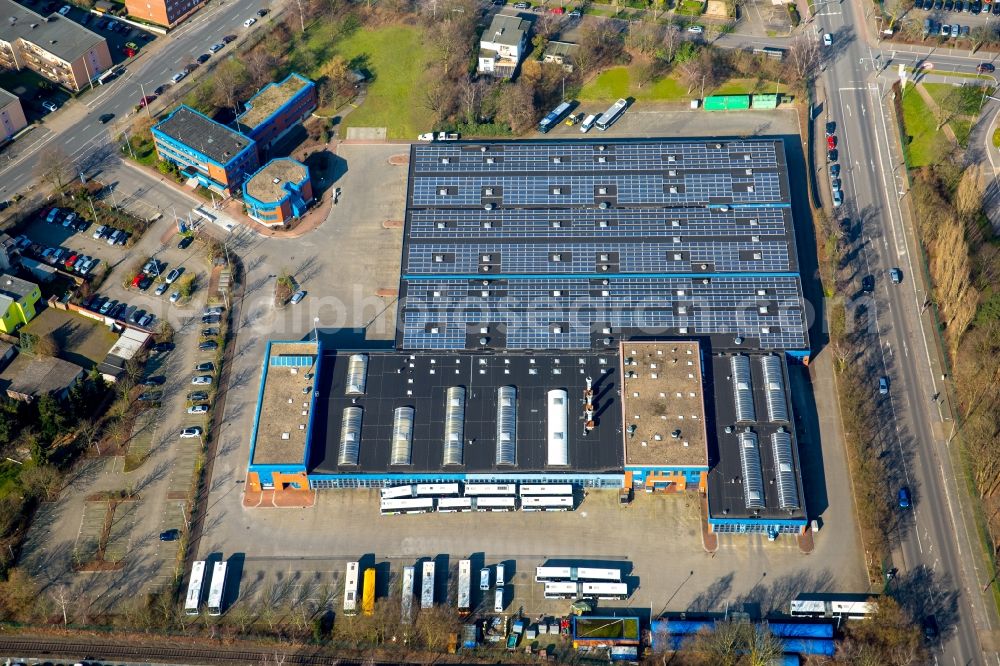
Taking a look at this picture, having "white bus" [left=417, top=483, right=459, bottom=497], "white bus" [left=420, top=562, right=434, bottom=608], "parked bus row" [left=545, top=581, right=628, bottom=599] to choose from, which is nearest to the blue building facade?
"white bus" [left=417, top=483, right=459, bottom=497]

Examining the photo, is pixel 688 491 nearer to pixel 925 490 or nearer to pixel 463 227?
pixel 925 490

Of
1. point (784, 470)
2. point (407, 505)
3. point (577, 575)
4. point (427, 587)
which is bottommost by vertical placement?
point (427, 587)

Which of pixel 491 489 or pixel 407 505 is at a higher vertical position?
pixel 491 489

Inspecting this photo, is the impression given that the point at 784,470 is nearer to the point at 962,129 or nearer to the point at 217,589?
→ the point at 217,589

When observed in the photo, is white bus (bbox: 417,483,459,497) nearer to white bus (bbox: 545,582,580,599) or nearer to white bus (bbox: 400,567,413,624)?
white bus (bbox: 400,567,413,624)

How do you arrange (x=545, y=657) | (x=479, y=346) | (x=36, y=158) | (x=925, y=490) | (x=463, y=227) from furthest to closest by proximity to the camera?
1. (x=36, y=158)
2. (x=463, y=227)
3. (x=479, y=346)
4. (x=925, y=490)
5. (x=545, y=657)

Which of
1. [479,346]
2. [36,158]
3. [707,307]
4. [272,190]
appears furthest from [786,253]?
[36,158]

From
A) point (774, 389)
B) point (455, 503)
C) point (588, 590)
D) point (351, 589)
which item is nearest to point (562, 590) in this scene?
point (588, 590)
